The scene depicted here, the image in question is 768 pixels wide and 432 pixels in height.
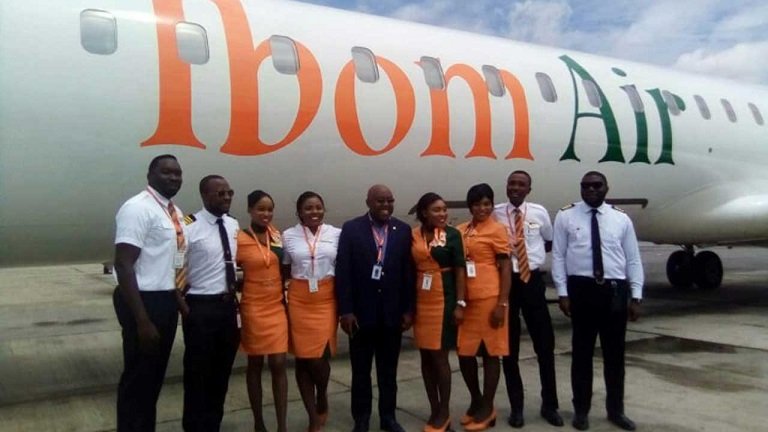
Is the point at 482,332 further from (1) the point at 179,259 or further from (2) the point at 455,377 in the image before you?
(1) the point at 179,259

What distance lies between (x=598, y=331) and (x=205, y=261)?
2.83m

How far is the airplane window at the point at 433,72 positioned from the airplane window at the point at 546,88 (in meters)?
1.54

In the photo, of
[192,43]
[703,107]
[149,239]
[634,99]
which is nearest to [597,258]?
[149,239]

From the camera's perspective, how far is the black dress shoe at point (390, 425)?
4887mm

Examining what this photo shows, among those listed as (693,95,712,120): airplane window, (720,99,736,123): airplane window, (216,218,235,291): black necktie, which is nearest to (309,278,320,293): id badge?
(216,218,235,291): black necktie

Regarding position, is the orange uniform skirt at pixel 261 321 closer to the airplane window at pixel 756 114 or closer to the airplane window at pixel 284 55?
the airplane window at pixel 284 55

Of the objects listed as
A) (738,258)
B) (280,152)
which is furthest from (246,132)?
(738,258)

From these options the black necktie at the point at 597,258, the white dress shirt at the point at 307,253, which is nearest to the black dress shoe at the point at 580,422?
the black necktie at the point at 597,258

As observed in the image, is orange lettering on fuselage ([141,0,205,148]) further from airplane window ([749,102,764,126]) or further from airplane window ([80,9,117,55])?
airplane window ([749,102,764,126])

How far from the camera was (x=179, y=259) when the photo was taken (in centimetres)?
428

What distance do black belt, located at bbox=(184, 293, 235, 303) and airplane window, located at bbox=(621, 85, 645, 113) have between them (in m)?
6.81

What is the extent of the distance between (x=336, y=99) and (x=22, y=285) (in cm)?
1293

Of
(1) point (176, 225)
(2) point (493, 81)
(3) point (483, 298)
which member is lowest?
(3) point (483, 298)

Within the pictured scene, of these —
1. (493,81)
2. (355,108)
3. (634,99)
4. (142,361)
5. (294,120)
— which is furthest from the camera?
(634,99)
